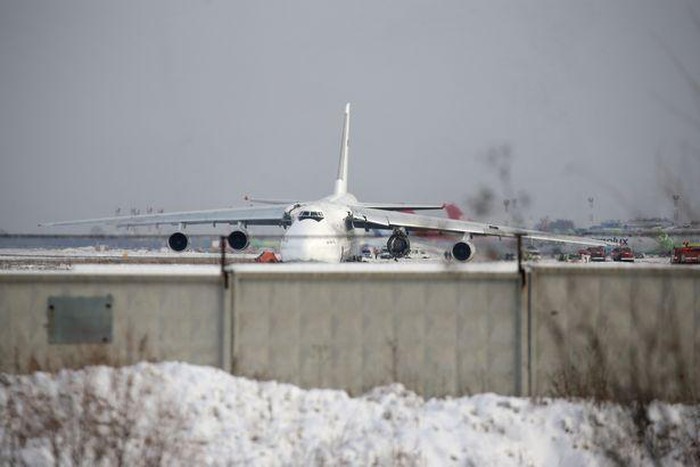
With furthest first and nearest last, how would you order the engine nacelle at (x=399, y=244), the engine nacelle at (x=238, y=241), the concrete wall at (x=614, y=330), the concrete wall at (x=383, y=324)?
the engine nacelle at (x=399, y=244)
the engine nacelle at (x=238, y=241)
the concrete wall at (x=383, y=324)
the concrete wall at (x=614, y=330)

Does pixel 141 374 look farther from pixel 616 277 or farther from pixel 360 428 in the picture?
pixel 616 277

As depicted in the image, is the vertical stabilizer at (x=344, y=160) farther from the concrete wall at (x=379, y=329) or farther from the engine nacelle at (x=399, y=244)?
the concrete wall at (x=379, y=329)

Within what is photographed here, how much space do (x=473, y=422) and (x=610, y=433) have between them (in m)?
1.95

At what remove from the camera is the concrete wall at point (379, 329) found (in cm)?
1368

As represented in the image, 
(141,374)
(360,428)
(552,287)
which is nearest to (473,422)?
(360,428)

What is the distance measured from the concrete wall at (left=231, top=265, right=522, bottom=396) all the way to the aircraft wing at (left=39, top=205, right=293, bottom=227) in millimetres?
25403

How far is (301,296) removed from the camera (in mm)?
13805

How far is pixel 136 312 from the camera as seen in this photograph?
13.8 meters

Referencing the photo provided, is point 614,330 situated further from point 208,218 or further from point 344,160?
point 344,160

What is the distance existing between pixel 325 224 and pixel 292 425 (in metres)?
20.5

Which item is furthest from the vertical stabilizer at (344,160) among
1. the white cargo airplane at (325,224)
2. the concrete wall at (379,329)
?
the concrete wall at (379,329)

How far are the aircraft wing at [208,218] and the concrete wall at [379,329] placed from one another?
25403 mm

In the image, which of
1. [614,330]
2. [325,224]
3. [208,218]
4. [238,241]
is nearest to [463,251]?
[325,224]

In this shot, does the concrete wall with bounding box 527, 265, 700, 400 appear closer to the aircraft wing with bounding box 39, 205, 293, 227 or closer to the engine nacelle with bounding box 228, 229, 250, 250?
the engine nacelle with bounding box 228, 229, 250, 250
